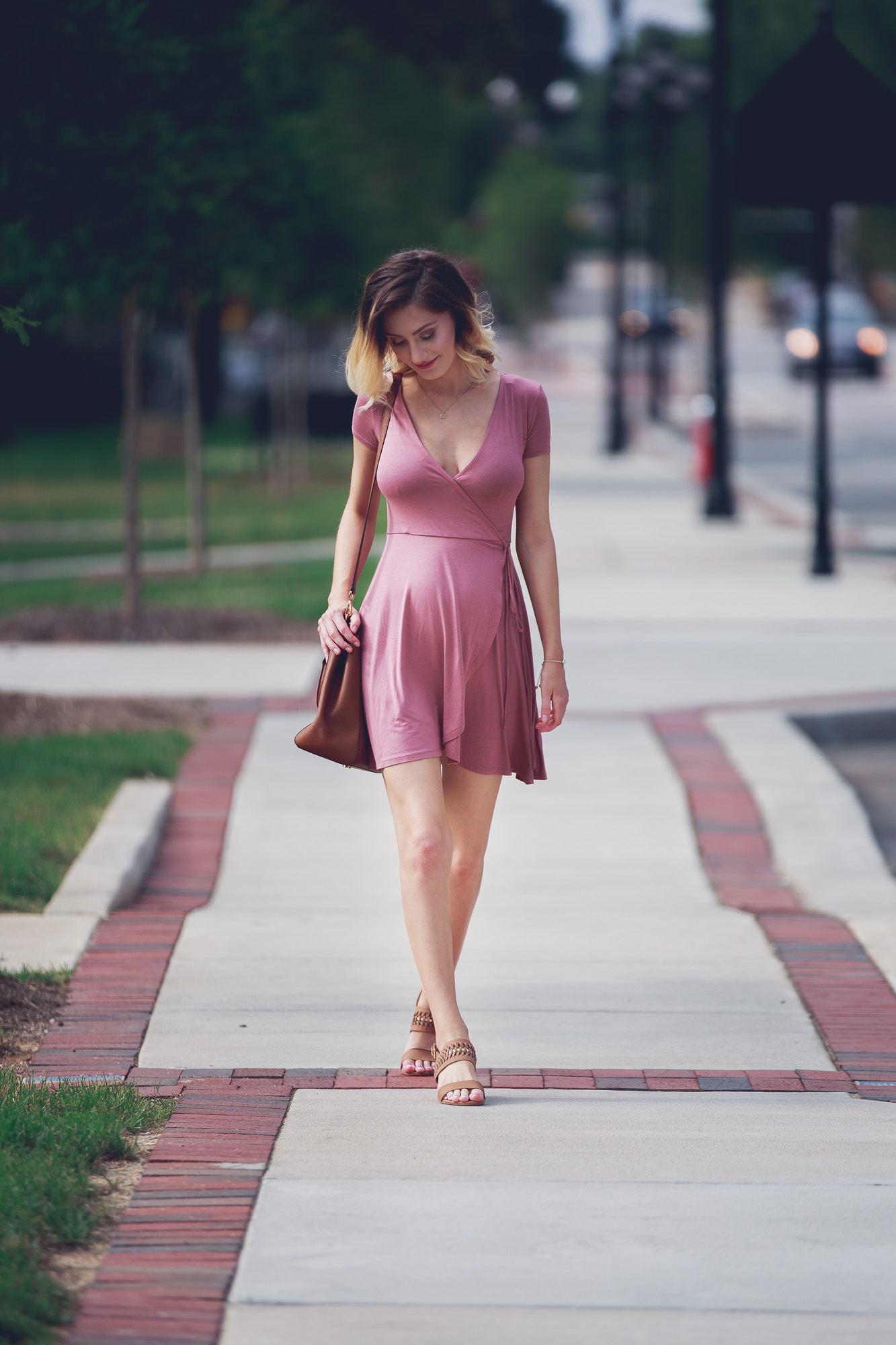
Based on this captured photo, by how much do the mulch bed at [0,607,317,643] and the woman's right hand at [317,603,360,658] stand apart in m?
6.63

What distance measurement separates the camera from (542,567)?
4.71 m

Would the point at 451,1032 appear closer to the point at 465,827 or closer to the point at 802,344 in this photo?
the point at 465,827

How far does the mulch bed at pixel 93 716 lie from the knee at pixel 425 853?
14.0ft

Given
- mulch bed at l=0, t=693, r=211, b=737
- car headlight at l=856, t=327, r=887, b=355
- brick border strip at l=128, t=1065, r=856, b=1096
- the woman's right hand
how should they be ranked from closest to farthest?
brick border strip at l=128, t=1065, r=856, b=1096, the woman's right hand, mulch bed at l=0, t=693, r=211, b=737, car headlight at l=856, t=327, r=887, b=355

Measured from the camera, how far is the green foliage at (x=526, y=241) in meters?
65.2

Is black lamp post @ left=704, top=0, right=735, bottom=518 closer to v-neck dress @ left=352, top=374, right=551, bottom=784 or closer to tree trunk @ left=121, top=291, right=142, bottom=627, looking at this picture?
tree trunk @ left=121, top=291, right=142, bottom=627

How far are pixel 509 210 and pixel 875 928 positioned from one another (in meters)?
61.5

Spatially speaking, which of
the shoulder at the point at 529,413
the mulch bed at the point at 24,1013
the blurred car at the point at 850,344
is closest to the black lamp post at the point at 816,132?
the shoulder at the point at 529,413

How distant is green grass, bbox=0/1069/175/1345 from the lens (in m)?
3.14

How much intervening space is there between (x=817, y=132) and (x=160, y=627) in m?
5.42

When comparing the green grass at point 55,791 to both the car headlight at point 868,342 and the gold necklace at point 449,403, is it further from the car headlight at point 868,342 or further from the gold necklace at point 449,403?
the car headlight at point 868,342

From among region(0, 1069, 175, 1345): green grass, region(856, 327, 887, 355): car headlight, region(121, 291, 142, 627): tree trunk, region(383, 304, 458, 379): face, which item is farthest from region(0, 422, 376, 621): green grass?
region(856, 327, 887, 355): car headlight

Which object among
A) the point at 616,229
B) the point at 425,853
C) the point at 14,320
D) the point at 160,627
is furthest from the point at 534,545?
the point at 616,229

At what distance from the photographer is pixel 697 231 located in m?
86.2
